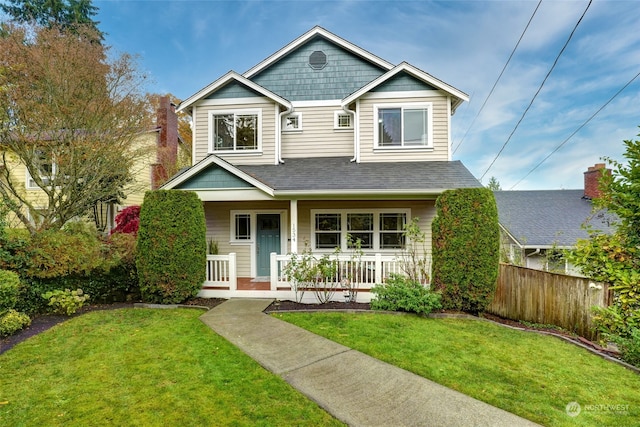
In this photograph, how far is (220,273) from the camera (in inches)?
307

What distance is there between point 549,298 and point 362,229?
4.93m

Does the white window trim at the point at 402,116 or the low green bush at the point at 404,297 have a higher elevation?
the white window trim at the point at 402,116

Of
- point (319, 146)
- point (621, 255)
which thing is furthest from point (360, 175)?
point (621, 255)

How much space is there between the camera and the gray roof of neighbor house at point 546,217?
513 inches

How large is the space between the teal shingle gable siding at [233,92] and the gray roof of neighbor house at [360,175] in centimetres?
248

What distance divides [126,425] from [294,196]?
5.89m

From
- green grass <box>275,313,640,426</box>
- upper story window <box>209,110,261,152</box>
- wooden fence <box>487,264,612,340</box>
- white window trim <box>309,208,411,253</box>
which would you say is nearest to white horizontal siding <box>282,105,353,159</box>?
upper story window <box>209,110,261,152</box>

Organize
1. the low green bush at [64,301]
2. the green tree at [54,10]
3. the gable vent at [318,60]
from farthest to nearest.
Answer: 1. the green tree at [54,10]
2. the gable vent at [318,60]
3. the low green bush at [64,301]

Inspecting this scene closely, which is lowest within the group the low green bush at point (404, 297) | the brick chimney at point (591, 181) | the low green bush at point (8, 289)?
the low green bush at point (404, 297)

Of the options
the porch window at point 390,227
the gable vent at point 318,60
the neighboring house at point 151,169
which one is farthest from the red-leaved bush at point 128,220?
the porch window at point 390,227

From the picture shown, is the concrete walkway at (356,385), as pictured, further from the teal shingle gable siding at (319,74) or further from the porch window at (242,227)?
the teal shingle gable siding at (319,74)

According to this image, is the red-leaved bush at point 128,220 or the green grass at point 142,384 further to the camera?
the red-leaved bush at point 128,220

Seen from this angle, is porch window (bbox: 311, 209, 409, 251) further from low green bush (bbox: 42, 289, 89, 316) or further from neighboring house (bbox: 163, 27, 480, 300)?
low green bush (bbox: 42, 289, 89, 316)

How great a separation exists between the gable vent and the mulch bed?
848cm
